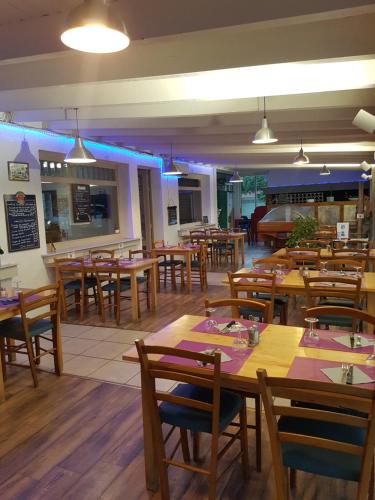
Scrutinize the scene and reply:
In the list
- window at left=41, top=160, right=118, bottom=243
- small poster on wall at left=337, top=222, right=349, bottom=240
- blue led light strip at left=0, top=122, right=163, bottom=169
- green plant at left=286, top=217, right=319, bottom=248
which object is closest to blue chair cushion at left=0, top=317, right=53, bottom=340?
window at left=41, top=160, right=118, bottom=243

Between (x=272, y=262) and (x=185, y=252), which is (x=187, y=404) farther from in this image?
(x=185, y=252)

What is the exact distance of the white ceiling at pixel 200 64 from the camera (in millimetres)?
2506

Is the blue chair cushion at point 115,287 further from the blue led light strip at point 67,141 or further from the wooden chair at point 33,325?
the blue led light strip at point 67,141

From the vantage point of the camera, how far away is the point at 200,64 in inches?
122

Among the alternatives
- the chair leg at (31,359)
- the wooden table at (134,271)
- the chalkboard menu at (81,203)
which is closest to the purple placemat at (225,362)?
the chair leg at (31,359)

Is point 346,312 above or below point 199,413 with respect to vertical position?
above

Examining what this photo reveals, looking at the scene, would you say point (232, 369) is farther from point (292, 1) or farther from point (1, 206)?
point (1, 206)

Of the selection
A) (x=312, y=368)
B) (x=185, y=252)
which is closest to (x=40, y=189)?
(x=185, y=252)

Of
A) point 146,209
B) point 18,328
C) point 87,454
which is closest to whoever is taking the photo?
point 87,454

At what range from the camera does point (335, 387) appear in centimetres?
144

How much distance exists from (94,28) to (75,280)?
441 centimetres

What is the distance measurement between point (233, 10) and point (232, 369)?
6.92 feet

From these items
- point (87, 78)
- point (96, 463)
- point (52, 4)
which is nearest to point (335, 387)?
point (96, 463)

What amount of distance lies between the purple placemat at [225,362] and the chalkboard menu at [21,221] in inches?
146
